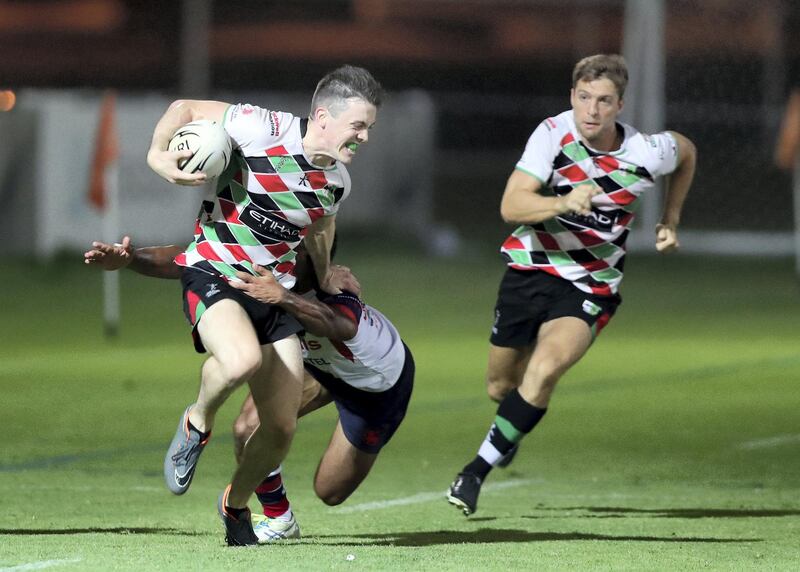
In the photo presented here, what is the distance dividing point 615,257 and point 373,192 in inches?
784

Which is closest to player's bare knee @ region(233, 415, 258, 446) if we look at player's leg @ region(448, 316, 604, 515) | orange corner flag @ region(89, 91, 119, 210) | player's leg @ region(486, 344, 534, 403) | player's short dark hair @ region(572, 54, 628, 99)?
player's leg @ region(448, 316, 604, 515)

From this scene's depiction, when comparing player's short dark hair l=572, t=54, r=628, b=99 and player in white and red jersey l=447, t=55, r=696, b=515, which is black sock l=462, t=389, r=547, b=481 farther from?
player's short dark hair l=572, t=54, r=628, b=99

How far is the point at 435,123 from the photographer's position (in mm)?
32406

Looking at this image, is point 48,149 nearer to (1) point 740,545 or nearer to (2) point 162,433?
(2) point 162,433

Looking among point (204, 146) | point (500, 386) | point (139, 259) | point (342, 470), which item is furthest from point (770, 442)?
point (204, 146)

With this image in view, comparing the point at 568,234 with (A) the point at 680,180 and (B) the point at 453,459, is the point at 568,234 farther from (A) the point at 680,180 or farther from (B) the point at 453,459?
(B) the point at 453,459

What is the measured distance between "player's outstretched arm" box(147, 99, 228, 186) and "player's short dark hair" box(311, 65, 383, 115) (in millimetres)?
454

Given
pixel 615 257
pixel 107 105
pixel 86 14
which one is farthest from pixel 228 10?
pixel 615 257

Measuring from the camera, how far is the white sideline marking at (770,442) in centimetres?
1099

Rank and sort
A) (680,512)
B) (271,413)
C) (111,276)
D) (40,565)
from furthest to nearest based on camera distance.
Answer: (111,276), (680,512), (271,413), (40,565)

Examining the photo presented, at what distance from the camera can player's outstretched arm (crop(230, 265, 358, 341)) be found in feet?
22.5

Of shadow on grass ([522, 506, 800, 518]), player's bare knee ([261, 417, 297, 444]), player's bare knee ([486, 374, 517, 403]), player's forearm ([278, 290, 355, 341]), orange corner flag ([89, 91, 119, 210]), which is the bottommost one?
orange corner flag ([89, 91, 119, 210])

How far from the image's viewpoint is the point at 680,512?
8516 mm

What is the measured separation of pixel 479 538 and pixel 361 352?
3.23 feet
